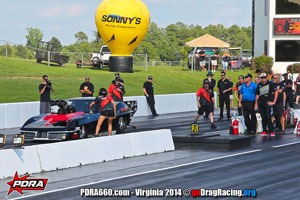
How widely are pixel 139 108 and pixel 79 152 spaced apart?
1513 cm

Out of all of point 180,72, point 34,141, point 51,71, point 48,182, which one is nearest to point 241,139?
point 34,141

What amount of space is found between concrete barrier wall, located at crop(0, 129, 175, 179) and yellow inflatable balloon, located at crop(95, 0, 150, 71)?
28.9 m

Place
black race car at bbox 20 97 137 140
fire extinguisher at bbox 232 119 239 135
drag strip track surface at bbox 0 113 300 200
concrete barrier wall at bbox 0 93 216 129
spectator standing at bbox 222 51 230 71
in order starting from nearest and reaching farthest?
drag strip track surface at bbox 0 113 300 200 < black race car at bbox 20 97 137 140 < fire extinguisher at bbox 232 119 239 135 < concrete barrier wall at bbox 0 93 216 129 < spectator standing at bbox 222 51 230 71

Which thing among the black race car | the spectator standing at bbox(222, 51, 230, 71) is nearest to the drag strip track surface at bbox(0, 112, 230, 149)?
the black race car

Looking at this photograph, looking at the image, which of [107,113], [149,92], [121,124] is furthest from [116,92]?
[149,92]

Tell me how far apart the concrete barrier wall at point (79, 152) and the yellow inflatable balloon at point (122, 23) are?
2893 cm

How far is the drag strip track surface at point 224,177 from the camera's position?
10.6 meters

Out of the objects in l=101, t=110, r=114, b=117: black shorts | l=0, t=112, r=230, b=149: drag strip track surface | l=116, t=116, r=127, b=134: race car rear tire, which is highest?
l=101, t=110, r=114, b=117: black shorts

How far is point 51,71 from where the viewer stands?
44562 millimetres

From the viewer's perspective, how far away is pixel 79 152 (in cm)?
1380

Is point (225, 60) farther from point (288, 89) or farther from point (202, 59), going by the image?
point (288, 89)

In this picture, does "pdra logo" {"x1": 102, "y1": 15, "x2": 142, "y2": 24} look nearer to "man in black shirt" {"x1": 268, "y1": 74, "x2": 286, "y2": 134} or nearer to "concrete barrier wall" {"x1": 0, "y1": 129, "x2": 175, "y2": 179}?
"man in black shirt" {"x1": 268, "y1": 74, "x2": 286, "y2": 134}

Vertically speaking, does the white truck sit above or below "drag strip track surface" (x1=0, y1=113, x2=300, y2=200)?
above

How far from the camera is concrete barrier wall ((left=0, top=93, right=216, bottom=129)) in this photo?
22844 mm
